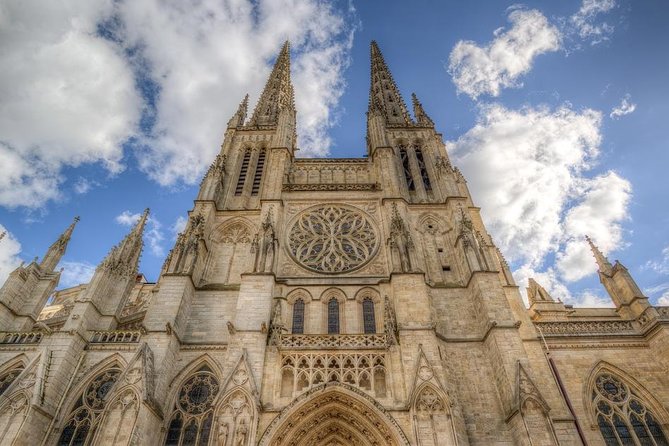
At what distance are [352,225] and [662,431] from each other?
12.8 metres

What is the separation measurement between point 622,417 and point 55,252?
2340 centimetres

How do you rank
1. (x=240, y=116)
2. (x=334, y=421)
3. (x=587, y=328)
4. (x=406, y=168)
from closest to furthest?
(x=334, y=421) < (x=587, y=328) < (x=406, y=168) < (x=240, y=116)

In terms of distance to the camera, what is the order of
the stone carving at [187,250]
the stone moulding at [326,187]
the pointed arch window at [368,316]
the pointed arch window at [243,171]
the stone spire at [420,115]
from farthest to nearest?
the stone spire at [420,115], the pointed arch window at [243,171], the stone moulding at [326,187], the stone carving at [187,250], the pointed arch window at [368,316]

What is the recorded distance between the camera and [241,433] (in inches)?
396

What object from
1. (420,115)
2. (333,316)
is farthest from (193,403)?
(420,115)

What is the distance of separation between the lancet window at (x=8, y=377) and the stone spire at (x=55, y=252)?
4780 millimetres

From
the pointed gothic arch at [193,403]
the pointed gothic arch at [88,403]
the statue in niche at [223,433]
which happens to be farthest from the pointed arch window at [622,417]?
the pointed gothic arch at [88,403]

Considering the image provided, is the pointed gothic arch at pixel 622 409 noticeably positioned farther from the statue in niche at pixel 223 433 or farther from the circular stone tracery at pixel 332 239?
the statue in niche at pixel 223 433

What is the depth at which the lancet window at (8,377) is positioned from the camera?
13.0 m

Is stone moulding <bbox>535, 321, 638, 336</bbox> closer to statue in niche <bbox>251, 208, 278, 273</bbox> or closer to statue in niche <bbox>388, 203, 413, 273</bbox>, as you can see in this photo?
statue in niche <bbox>388, 203, 413, 273</bbox>

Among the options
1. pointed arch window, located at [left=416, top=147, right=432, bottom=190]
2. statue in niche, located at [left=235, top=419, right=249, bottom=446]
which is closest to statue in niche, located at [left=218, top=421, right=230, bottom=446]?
statue in niche, located at [left=235, top=419, right=249, bottom=446]

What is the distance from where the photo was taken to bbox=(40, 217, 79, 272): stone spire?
16.8 meters

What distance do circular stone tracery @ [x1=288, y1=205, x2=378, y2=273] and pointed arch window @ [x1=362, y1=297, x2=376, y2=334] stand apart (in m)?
1.63

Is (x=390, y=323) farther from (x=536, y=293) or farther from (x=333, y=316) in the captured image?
(x=536, y=293)
